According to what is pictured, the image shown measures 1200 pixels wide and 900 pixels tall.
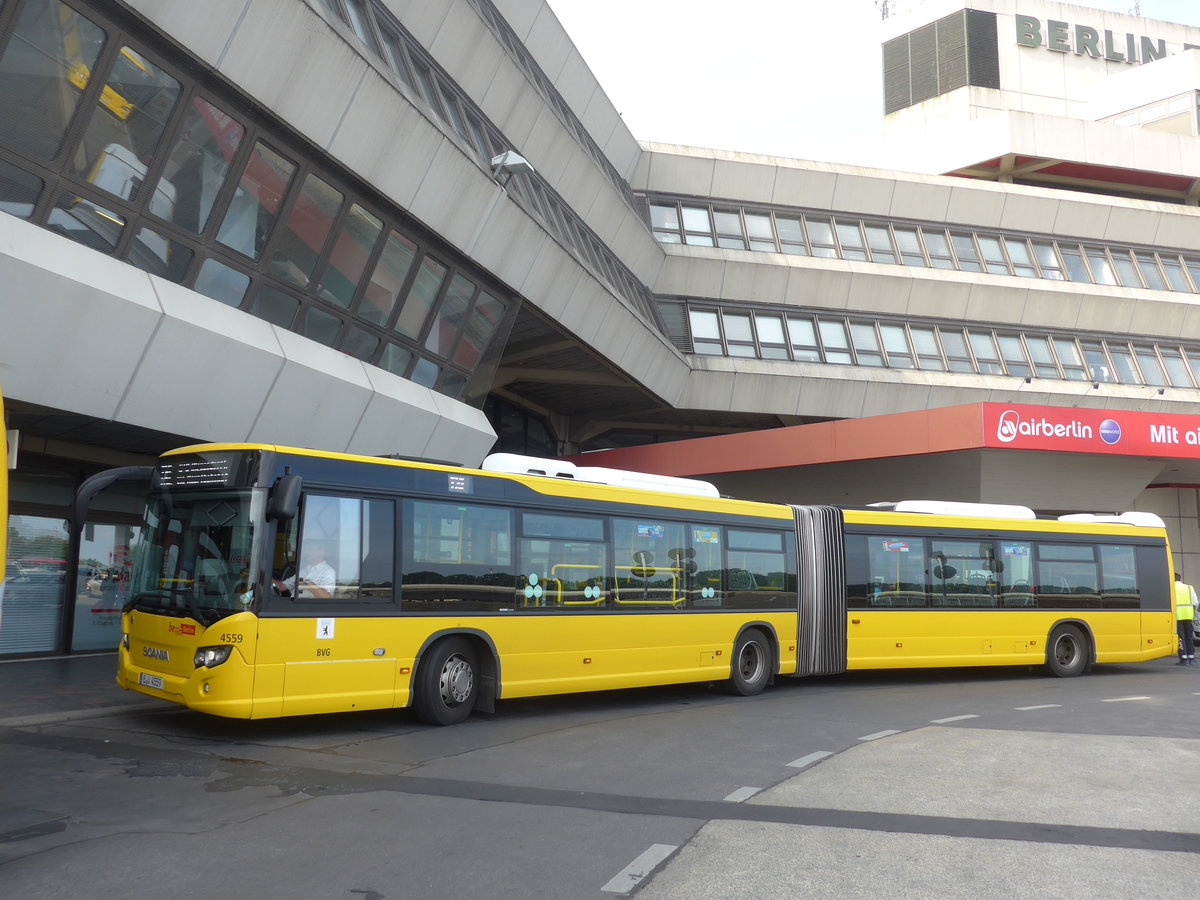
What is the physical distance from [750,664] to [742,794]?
6.84 metres

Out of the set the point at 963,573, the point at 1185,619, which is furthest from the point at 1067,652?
the point at 1185,619

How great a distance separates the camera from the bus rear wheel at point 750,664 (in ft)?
44.0

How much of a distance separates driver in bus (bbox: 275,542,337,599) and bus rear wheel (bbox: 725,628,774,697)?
614cm

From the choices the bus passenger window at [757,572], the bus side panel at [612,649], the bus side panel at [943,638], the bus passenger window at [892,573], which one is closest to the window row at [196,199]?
the bus side panel at [612,649]

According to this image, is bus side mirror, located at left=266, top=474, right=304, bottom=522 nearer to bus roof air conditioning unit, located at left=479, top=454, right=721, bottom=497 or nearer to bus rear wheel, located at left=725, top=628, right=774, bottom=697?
bus roof air conditioning unit, located at left=479, top=454, right=721, bottom=497

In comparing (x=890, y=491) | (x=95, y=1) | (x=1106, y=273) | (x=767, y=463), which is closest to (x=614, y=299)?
(x=767, y=463)

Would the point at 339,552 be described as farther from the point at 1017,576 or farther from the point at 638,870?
the point at 1017,576

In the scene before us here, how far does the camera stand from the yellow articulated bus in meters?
8.93

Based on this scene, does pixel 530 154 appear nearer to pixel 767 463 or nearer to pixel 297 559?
pixel 767 463

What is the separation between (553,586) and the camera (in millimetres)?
11297

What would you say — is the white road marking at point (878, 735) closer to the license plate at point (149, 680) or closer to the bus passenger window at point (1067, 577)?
the license plate at point (149, 680)

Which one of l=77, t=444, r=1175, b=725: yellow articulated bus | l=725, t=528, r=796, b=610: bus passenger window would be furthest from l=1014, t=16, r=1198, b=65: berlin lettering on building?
l=725, t=528, r=796, b=610: bus passenger window

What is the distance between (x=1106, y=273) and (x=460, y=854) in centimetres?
3346

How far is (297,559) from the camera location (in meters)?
9.02
